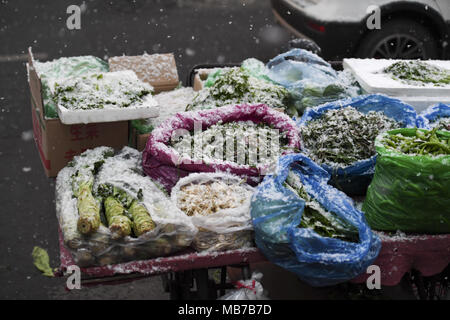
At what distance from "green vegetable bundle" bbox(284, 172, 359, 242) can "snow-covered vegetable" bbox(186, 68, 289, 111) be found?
1.19m

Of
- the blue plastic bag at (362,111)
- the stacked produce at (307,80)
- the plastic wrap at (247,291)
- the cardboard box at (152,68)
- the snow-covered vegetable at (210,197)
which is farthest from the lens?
the cardboard box at (152,68)

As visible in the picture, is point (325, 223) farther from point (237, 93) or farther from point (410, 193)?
point (237, 93)

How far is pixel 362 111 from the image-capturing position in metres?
3.68

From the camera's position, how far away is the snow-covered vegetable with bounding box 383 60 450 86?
3945mm

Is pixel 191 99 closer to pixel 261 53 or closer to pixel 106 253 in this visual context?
pixel 106 253

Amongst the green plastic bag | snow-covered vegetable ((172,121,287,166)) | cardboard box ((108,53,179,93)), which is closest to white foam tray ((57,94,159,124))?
snow-covered vegetable ((172,121,287,166))

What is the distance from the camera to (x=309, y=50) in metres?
4.65

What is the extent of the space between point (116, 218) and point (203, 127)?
1.10m

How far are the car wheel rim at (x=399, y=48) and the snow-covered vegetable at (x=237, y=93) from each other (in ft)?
7.97

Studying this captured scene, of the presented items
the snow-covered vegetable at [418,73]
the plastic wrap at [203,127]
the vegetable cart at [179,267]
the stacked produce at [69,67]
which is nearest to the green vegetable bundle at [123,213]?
the vegetable cart at [179,267]

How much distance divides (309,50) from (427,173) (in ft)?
7.32

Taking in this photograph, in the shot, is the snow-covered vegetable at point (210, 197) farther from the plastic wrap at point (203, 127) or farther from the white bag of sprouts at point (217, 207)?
the plastic wrap at point (203, 127)

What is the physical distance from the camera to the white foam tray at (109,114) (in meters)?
3.23

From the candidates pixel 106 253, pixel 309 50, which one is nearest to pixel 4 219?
pixel 106 253
